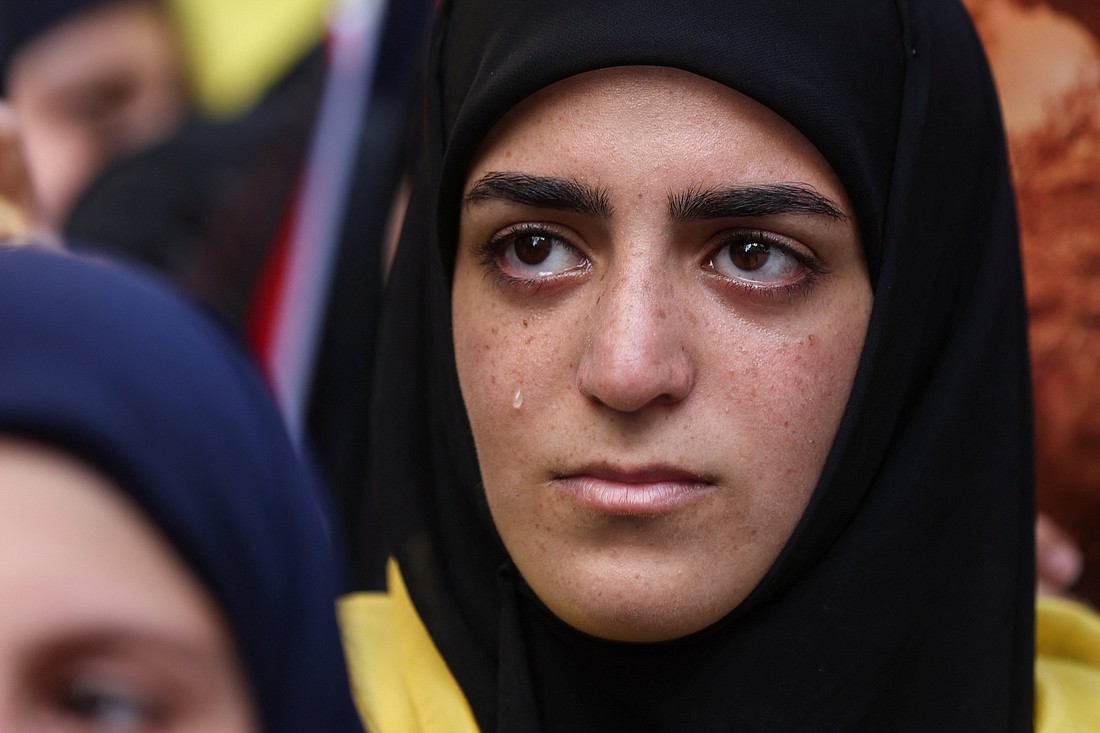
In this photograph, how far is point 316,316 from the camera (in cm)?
346

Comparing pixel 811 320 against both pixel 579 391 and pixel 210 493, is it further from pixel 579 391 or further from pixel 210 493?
pixel 210 493

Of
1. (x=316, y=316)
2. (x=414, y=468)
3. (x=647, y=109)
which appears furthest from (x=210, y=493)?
(x=316, y=316)

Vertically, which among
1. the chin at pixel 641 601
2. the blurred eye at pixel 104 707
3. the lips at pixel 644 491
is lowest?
the blurred eye at pixel 104 707

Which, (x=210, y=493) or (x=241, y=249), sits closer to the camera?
(x=210, y=493)

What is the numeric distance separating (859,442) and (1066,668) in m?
0.57

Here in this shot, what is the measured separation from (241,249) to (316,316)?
0.79ft

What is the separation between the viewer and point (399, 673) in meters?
1.88

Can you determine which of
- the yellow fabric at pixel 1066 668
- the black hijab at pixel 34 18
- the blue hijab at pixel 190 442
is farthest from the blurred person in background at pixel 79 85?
the blue hijab at pixel 190 442

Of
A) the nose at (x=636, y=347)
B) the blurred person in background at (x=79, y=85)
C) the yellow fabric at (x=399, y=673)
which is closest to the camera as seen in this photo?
the nose at (x=636, y=347)

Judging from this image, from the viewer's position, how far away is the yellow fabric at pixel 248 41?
412 cm

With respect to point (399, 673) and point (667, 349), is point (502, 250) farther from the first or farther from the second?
point (399, 673)

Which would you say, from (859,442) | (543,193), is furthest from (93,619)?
(859,442)

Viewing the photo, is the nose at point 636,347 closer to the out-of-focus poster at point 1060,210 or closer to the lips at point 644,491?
the lips at point 644,491

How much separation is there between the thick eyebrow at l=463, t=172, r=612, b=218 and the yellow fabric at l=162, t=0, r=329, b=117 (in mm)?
2507
